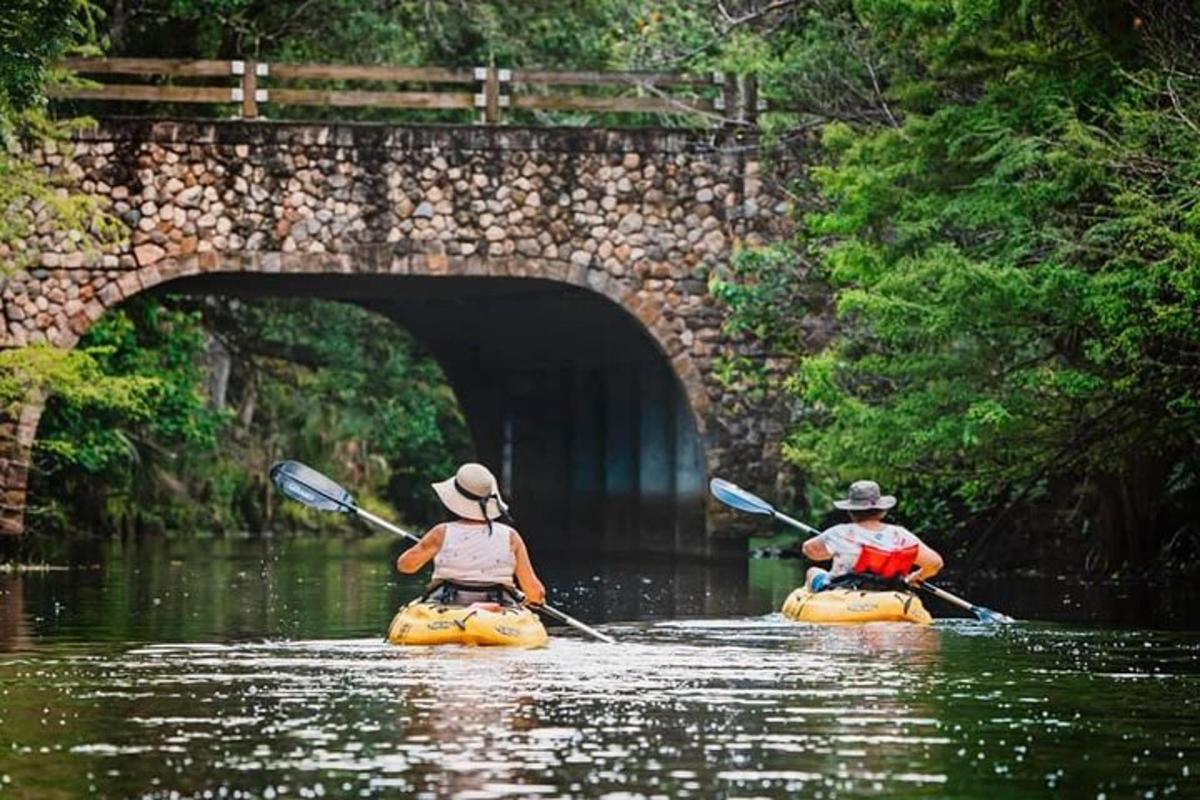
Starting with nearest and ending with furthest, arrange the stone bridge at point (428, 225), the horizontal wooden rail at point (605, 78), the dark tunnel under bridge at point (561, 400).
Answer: the stone bridge at point (428, 225), the horizontal wooden rail at point (605, 78), the dark tunnel under bridge at point (561, 400)

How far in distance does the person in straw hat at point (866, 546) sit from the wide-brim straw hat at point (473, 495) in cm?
364

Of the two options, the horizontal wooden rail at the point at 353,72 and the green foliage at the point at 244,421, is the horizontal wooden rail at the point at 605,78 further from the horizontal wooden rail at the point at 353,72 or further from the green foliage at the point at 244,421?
the green foliage at the point at 244,421

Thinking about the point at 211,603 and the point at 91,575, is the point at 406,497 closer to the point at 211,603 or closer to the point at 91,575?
the point at 91,575

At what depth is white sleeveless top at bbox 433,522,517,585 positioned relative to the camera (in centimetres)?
1828

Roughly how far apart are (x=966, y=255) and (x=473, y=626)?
901cm

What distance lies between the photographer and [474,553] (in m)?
18.3

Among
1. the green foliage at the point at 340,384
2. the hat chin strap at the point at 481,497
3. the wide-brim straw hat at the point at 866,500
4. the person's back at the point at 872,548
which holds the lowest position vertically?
the person's back at the point at 872,548

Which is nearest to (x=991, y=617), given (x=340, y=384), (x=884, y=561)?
(x=884, y=561)

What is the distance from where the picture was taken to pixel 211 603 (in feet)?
81.8

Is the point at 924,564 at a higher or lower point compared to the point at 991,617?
higher

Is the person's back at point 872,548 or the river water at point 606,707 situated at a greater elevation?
the person's back at point 872,548

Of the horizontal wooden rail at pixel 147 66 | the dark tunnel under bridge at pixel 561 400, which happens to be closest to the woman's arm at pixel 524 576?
the horizontal wooden rail at pixel 147 66

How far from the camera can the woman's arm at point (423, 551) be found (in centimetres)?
1822

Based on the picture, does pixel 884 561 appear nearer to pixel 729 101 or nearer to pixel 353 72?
pixel 353 72
